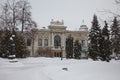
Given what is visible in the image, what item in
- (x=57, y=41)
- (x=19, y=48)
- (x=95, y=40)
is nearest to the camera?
(x=19, y=48)

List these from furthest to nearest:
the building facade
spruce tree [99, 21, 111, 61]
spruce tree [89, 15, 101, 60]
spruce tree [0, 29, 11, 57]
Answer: the building facade < spruce tree [89, 15, 101, 60] < spruce tree [99, 21, 111, 61] < spruce tree [0, 29, 11, 57]

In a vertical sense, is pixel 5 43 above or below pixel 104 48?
above

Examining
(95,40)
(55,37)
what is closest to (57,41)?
(55,37)

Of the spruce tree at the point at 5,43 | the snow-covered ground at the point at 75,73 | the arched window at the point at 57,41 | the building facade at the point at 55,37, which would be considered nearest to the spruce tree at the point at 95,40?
the spruce tree at the point at 5,43

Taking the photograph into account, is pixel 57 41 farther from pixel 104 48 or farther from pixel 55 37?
pixel 104 48

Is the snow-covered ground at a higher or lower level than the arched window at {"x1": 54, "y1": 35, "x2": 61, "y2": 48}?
lower

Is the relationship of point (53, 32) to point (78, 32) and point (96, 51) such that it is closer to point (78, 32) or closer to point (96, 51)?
point (78, 32)

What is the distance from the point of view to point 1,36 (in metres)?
47.5

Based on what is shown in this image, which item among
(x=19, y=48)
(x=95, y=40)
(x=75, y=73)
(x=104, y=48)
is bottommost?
(x=75, y=73)

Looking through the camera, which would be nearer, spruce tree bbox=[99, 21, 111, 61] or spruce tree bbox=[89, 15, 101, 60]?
spruce tree bbox=[99, 21, 111, 61]

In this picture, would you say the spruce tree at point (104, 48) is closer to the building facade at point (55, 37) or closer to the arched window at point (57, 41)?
the building facade at point (55, 37)

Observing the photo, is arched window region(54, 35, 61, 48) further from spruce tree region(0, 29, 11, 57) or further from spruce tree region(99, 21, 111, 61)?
spruce tree region(0, 29, 11, 57)

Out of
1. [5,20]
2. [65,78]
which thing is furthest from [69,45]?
[65,78]

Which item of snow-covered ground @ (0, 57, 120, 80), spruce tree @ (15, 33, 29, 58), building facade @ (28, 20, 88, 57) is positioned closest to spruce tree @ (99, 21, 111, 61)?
spruce tree @ (15, 33, 29, 58)
